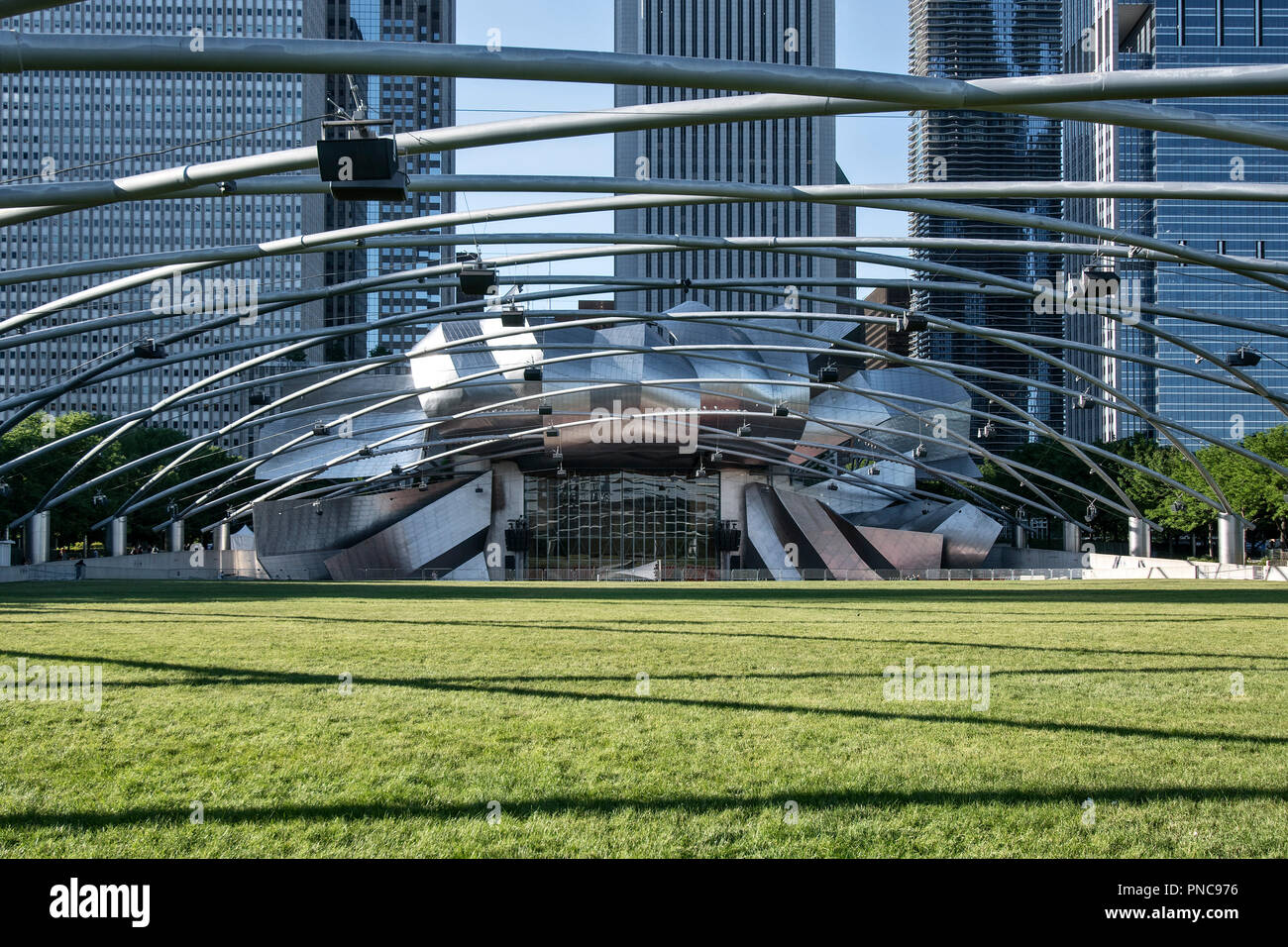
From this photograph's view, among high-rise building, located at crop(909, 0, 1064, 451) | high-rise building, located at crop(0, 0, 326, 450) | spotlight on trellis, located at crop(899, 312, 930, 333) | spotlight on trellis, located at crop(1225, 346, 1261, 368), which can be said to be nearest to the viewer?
spotlight on trellis, located at crop(899, 312, 930, 333)

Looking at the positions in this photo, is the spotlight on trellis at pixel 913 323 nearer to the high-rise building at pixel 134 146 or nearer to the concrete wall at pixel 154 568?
the concrete wall at pixel 154 568

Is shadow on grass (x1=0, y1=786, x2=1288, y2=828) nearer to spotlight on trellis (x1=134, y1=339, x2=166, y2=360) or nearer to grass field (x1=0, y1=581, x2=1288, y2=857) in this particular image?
grass field (x1=0, y1=581, x2=1288, y2=857)

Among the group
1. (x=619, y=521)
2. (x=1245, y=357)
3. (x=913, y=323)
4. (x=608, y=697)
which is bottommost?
(x=619, y=521)

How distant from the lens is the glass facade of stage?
214 ft

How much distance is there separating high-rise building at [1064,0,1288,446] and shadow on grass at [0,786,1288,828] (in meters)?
40.3

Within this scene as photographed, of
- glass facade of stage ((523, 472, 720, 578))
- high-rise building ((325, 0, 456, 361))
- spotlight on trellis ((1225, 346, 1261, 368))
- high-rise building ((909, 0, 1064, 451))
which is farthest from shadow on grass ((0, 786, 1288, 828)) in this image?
high-rise building ((325, 0, 456, 361))

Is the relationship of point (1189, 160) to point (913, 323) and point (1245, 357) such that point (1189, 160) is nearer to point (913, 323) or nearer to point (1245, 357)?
point (1245, 357)

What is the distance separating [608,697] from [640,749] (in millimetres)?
2251

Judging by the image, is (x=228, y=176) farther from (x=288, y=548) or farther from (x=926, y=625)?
(x=288, y=548)

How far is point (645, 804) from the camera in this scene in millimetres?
5605

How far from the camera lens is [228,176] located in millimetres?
13430

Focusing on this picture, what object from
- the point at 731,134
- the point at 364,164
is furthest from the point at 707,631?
the point at 731,134

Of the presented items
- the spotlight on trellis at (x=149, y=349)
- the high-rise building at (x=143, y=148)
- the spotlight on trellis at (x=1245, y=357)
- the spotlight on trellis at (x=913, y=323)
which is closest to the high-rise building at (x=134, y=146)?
the high-rise building at (x=143, y=148)

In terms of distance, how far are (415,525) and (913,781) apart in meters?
53.1
